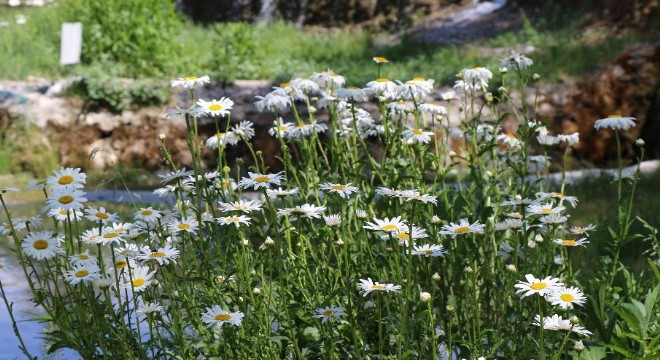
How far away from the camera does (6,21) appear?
11.9 metres

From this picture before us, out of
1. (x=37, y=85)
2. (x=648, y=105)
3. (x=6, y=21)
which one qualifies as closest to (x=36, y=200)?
(x=37, y=85)

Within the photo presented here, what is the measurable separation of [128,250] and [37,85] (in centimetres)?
678

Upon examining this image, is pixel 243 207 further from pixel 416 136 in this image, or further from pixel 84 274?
pixel 416 136

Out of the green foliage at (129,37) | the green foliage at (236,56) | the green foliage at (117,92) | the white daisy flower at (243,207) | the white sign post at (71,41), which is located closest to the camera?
the white daisy flower at (243,207)

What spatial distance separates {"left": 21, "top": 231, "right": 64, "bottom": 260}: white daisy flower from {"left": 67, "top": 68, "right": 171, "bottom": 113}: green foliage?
18.9 ft

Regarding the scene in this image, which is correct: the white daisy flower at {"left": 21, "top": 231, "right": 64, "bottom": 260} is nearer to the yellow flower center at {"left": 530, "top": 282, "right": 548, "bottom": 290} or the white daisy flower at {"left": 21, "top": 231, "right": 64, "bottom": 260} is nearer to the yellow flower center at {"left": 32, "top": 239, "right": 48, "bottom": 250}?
the yellow flower center at {"left": 32, "top": 239, "right": 48, "bottom": 250}

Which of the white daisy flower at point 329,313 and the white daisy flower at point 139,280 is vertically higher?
the white daisy flower at point 139,280

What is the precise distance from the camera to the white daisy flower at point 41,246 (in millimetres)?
2242

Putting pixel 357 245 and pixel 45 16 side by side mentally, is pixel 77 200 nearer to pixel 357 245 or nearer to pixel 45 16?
pixel 357 245

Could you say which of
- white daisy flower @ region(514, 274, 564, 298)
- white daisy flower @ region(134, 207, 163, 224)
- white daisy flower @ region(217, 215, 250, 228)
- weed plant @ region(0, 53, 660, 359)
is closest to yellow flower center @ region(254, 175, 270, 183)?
weed plant @ region(0, 53, 660, 359)

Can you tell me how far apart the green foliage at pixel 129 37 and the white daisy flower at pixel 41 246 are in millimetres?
6219

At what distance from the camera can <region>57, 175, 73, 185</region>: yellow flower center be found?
230cm

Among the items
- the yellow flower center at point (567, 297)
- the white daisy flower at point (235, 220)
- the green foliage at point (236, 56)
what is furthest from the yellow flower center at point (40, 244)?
the green foliage at point (236, 56)

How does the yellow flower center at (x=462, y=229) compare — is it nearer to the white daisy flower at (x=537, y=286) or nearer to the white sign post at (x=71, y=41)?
the white daisy flower at (x=537, y=286)
